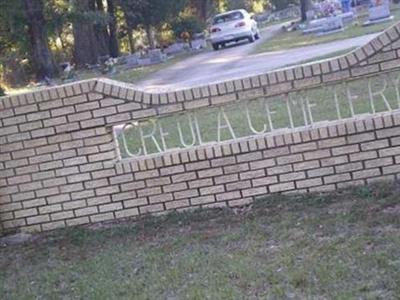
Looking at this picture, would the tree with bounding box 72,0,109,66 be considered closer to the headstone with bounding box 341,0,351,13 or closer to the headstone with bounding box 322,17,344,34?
the headstone with bounding box 322,17,344,34

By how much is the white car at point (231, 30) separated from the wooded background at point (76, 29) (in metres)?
4.46

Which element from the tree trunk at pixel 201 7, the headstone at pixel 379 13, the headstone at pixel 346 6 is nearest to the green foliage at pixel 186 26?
the tree trunk at pixel 201 7

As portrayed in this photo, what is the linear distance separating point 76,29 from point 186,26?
732 cm

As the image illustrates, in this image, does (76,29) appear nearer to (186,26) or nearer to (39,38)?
(186,26)

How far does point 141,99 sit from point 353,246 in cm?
212

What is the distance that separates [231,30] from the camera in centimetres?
3231

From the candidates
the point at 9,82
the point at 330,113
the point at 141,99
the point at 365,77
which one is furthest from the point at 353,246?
the point at 9,82

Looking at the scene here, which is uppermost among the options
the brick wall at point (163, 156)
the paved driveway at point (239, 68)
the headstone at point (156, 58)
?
the brick wall at point (163, 156)

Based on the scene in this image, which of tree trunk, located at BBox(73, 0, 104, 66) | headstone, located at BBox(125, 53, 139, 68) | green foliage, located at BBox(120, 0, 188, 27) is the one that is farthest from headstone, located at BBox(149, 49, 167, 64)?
green foliage, located at BBox(120, 0, 188, 27)

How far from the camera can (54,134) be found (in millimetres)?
5781

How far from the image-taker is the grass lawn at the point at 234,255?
397 centimetres

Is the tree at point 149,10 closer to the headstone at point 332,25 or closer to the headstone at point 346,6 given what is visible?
the headstone at point 346,6

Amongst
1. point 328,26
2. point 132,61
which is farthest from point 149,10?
point 328,26

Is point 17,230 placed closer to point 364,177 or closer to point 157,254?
point 157,254
